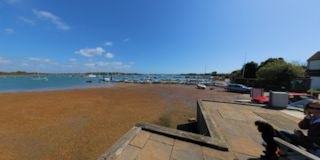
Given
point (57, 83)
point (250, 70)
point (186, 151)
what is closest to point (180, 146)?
point (186, 151)

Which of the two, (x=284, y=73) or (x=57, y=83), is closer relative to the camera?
→ (x=284, y=73)

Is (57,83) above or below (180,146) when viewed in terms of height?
below

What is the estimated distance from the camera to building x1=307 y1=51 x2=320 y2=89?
26.5 metres

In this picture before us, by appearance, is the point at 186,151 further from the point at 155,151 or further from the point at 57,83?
the point at 57,83

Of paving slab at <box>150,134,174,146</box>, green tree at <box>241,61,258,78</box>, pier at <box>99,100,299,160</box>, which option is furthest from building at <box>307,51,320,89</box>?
paving slab at <box>150,134,174,146</box>

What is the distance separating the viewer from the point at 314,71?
2908 cm

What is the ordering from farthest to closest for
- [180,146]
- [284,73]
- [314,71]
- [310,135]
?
[314,71], [284,73], [180,146], [310,135]

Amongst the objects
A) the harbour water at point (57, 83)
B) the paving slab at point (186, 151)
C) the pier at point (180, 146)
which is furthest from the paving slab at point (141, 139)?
the harbour water at point (57, 83)

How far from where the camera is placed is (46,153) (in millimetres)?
6066

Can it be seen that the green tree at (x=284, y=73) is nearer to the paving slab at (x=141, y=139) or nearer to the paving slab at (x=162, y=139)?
the paving slab at (x=162, y=139)

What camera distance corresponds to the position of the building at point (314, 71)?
87.0ft

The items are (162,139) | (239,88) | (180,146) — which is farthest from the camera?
(239,88)

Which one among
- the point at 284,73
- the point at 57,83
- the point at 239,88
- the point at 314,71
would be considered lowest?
the point at 57,83

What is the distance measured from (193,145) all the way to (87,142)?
5.24m
